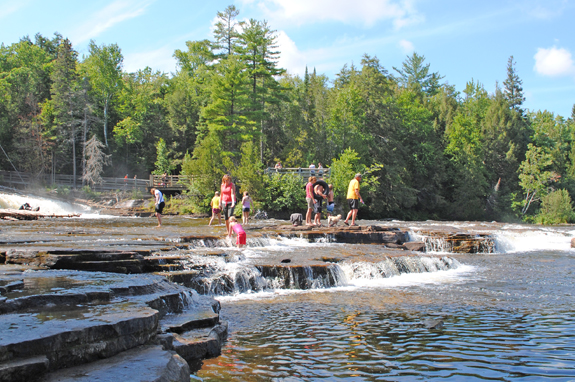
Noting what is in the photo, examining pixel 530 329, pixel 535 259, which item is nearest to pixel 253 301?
pixel 530 329

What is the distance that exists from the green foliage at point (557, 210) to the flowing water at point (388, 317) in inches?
1211

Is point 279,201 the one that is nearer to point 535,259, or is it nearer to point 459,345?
point 535,259

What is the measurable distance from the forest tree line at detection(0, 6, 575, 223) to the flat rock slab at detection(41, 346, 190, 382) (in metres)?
28.1

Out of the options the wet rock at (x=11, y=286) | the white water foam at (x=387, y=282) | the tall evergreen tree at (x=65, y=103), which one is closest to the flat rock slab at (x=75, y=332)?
the wet rock at (x=11, y=286)

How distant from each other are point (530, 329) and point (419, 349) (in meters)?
2.21

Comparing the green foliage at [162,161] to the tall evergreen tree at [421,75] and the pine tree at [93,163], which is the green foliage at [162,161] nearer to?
the pine tree at [93,163]

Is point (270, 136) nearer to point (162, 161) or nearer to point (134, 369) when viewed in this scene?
point (162, 161)

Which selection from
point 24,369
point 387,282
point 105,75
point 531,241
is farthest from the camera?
point 105,75

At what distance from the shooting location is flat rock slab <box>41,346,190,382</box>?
4164 millimetres

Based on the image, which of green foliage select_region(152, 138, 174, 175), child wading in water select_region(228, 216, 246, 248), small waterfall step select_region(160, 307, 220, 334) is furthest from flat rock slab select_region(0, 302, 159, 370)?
green foliage select_region(152, 138, 174, 175)

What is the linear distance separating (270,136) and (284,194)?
1436 cm

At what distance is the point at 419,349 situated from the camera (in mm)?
6262

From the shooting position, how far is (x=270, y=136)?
4672 centimetres

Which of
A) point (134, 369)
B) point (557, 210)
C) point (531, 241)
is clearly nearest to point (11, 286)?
point (134, 369)
